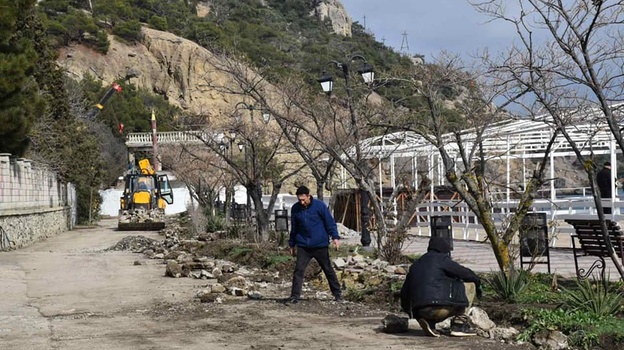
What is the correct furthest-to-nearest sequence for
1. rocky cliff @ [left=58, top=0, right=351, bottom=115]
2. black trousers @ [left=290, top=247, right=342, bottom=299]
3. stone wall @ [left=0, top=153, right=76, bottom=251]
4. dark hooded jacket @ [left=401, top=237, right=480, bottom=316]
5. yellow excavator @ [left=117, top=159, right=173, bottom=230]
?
rocky cliff @ [left=58, top=0, right=351, bottom=115]
yellow excavator @ [left=117, top=159, right=173, bottom=230]
stone wall @ [left=0, top=153, right=76, bottom=251]
black trousers @ [left=290, top=247, right=342, bottom=299]
dark hooded jacket @ [left=401, top=237, right=480, bottom=316]

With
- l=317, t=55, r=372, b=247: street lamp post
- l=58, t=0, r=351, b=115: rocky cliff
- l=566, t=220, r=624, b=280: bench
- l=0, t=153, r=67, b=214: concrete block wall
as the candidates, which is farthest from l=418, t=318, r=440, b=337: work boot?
l=58, t=0, r=351, b=115: rocky cliff

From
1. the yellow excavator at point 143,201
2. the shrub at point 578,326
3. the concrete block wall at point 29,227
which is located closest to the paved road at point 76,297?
the concrete block wall at point 29,227

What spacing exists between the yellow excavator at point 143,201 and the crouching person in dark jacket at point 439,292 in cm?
3326

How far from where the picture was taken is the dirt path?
838cm

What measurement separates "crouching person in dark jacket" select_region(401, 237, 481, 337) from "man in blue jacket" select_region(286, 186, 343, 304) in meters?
2.99

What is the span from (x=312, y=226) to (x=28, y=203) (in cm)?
2382

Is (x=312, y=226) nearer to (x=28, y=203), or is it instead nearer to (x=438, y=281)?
(x=438, y=281)

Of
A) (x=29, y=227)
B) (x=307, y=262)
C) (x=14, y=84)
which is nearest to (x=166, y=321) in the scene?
(x=307, y=262)

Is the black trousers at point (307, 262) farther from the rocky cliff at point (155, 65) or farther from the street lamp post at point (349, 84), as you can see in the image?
the rocky cliff at point (155, 65)

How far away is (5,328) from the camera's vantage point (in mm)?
9930

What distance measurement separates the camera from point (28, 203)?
32.4 meters

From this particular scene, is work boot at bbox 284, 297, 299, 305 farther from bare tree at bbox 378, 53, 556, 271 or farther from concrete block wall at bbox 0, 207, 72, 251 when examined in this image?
concrete block wall at bbox 0, 207, 72, 251

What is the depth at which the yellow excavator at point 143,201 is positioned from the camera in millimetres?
41188

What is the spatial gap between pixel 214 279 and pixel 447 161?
19.3 ft
